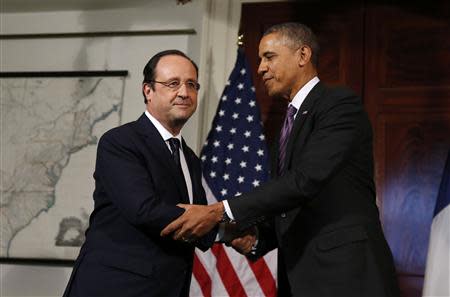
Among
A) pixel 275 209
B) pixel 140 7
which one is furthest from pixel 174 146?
pixel 140 7

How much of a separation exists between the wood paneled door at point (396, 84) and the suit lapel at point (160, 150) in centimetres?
188

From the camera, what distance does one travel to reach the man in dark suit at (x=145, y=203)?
2.08m

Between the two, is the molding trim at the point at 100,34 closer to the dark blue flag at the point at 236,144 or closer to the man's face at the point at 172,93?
the dark blue flag at the point at 236,144

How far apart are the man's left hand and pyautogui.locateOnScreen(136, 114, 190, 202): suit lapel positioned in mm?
105

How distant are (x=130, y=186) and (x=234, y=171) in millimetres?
1745

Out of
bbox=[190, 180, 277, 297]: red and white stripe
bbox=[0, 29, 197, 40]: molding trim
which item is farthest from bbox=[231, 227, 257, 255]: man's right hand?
bbox=[0, 29, 197, 40]: molding trim

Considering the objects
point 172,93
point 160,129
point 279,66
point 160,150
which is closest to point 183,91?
point 172,93

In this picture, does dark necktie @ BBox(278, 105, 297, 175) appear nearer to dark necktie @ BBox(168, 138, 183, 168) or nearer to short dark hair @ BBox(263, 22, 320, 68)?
Answer: short dark hair @ BBox(263, 22, 320, 68)

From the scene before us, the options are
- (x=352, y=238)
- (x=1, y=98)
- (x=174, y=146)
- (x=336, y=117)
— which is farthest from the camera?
(x=1, y=98)

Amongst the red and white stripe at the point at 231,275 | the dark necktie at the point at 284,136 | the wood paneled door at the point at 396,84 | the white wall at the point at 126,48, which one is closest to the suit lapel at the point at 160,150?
the dark necktie at the point at 284,136

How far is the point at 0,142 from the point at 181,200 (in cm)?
269

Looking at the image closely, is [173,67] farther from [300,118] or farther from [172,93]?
[300,118]

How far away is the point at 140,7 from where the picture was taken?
4527mm

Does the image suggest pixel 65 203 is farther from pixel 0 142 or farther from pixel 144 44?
pixel 144 44
